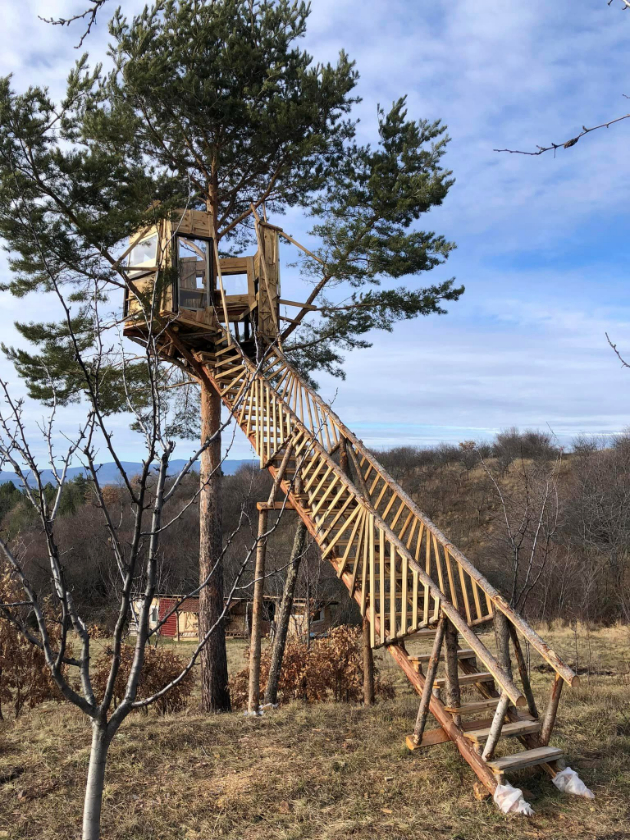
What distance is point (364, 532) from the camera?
7.17 metres

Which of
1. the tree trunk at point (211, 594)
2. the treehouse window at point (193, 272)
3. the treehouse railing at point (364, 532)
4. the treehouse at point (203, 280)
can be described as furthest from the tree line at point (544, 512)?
the treehouse window at point (193, 272)

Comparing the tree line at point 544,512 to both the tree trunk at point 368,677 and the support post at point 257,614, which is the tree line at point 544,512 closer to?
the tree trunk at point 368,677

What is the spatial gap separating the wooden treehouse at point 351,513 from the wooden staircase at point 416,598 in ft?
0.05

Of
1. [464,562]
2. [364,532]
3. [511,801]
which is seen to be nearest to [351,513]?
[364,532]

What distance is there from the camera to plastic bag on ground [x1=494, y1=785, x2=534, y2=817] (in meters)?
4.90

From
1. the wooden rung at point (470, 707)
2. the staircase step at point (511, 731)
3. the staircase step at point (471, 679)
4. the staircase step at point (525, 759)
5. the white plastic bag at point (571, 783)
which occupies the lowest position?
the white plastic bag at point (571, 783)

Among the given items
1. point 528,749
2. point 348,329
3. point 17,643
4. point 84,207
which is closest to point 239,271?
point 348,329

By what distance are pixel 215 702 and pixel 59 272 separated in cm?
664

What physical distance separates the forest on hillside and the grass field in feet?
29.0

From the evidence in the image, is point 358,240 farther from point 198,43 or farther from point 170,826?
point 170,826

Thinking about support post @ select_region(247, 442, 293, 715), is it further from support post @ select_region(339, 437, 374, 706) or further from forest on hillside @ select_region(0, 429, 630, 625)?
forest on hillside @ select_region(0, 429, 630, 625)

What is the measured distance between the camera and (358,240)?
10.5 meters

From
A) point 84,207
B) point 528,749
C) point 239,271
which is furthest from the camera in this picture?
point 239,271

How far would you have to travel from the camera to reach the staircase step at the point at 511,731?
5418mm
